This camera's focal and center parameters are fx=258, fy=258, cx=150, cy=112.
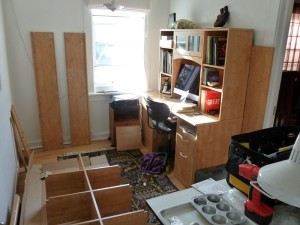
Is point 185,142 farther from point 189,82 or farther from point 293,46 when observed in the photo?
point 293,46

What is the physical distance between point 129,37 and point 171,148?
1.78m

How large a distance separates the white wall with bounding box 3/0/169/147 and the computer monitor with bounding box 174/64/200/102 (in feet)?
3.21

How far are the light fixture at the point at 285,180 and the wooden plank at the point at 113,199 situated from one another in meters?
1.33

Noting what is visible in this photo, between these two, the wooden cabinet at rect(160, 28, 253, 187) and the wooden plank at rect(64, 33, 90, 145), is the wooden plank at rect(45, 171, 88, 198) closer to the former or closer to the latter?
the wooden cabinet at rect(160, 28, 253, 187)

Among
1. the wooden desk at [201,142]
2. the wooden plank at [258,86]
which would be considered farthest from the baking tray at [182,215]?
the wooden plank at [258,86]

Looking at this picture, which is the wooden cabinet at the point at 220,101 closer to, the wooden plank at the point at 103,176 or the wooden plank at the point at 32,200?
the wooden plank at the point at 103,176

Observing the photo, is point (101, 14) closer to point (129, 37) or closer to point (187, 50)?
point (129, 37)

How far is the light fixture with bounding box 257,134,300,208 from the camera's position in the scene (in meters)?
0.73

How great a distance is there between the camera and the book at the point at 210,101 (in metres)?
2.83

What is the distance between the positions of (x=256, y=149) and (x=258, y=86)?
1137mm

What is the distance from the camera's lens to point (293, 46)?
4.30 metres

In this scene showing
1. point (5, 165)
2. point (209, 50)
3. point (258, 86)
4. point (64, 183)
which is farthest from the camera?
point (209, 50)

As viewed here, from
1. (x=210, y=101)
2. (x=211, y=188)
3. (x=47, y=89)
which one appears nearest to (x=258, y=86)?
(x=210, y=101)

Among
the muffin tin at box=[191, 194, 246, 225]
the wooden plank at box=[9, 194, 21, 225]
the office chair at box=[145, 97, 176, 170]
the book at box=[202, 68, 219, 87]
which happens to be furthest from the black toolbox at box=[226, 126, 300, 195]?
the wooden plank at box=[9, 194, 21, 225]
